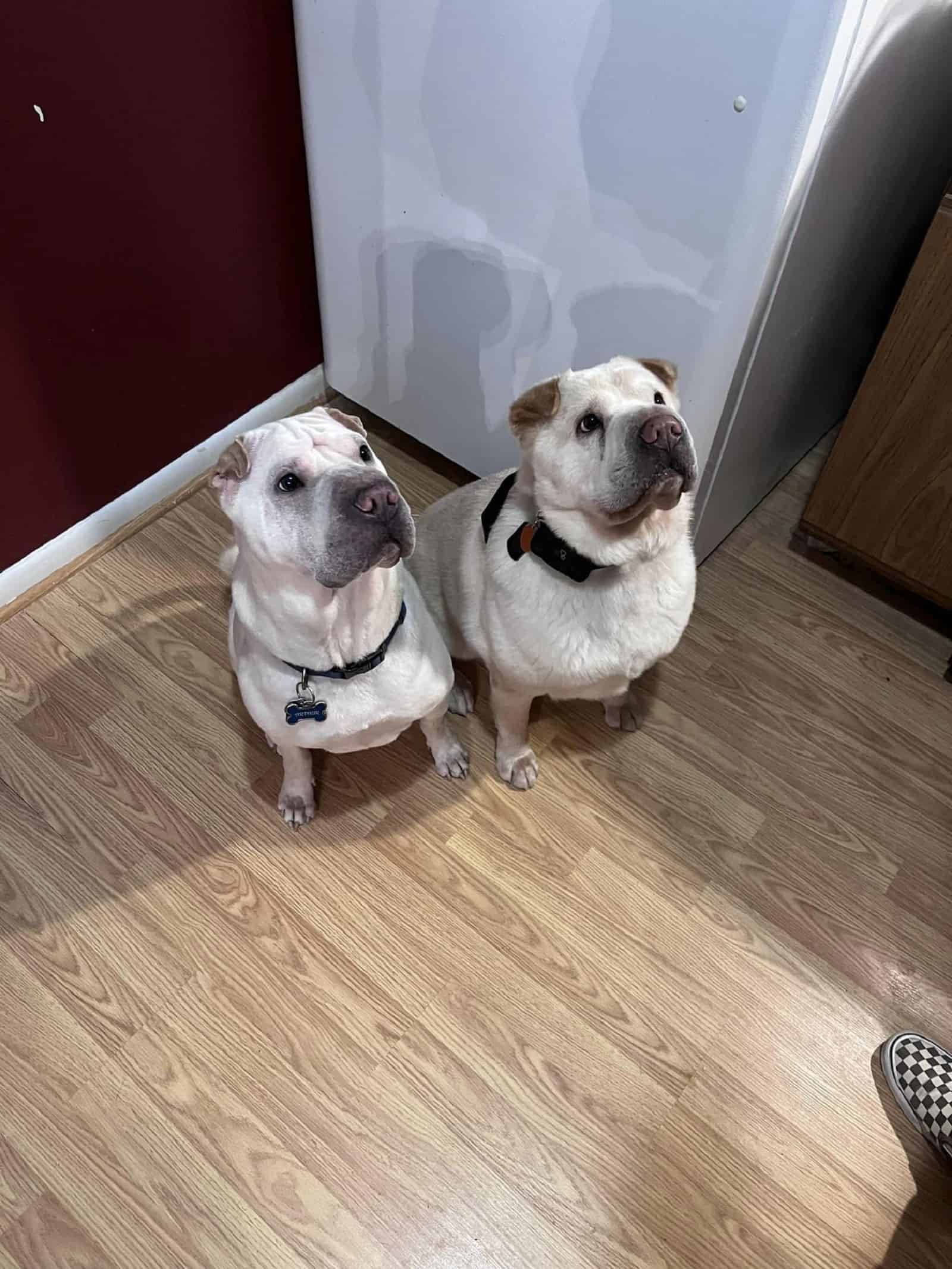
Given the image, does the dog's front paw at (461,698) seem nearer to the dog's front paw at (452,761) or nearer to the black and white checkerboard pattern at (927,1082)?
the dog's front paw at (452,761)

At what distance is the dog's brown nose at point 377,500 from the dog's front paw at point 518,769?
2.79 feet

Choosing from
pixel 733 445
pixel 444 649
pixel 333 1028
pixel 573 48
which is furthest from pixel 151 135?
pixel 333 1028

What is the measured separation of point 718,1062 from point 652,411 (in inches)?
47.4

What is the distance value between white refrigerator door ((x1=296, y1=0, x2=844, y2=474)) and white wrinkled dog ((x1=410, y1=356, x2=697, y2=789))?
0.28 meters

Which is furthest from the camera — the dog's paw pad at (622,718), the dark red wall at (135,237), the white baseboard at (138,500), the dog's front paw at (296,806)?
the white baseboard at (138,500)

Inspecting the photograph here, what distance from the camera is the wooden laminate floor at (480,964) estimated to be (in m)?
1.53

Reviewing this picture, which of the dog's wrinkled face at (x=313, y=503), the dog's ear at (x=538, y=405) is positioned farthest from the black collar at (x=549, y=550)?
the dog's wrinkled face at (x=313, y=503)

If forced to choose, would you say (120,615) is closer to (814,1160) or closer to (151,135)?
(151,135)

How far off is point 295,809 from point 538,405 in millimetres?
1011

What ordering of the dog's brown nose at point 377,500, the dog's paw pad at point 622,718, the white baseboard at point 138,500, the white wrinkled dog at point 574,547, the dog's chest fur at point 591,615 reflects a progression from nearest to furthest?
the dog's brown nose at point 377,500 < the white wrinkled dog at point 574,547 < the dog's chest fur at point 591,615 < the dog's paw pad at point 622,718 < the white baseboard at point 138,500

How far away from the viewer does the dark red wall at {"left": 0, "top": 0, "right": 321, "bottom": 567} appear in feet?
5.41

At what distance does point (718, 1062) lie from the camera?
166 centimetres

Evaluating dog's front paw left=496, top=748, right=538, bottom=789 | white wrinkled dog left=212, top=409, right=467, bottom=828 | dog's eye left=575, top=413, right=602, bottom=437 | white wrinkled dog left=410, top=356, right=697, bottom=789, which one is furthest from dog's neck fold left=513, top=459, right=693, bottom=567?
dog's front paw left=496, top=748, right=538, bottom=789

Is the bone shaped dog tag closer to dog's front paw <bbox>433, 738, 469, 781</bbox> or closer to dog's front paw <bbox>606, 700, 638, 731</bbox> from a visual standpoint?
dog's front paw <bbox>433, 738, 469, 781</bbox>
